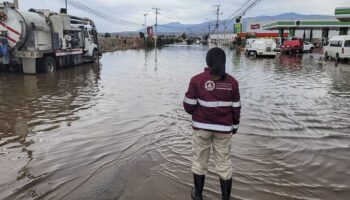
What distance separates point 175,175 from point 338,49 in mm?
27123

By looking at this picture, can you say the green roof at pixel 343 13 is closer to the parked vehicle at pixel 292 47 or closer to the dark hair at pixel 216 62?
the parked vehicle at pixel 292 47

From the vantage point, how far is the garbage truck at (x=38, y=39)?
16953 mm

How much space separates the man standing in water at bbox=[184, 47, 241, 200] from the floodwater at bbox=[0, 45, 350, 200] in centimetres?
61

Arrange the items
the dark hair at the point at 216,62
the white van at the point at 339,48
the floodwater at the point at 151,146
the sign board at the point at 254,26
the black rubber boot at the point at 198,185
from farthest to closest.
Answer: the sign board at the point at 254,26
the white van at the point at 339,48
the floodwater at the point at 151,146
the black rubber boot at the point at 198,185
the dark hair at the point at 216,62

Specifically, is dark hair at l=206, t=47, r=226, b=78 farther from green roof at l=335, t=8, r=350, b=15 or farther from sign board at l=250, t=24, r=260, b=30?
sign board at l=250, t=24, r=260, b=30

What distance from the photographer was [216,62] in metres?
3.96

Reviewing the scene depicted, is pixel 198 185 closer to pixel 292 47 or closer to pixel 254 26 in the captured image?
pixel 292 47

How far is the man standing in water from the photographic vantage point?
399 cm

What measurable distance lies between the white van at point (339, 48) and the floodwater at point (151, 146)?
16773 mm

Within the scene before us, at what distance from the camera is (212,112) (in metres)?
4.04

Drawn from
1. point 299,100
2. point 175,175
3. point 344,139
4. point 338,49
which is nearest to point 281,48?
point 338,49

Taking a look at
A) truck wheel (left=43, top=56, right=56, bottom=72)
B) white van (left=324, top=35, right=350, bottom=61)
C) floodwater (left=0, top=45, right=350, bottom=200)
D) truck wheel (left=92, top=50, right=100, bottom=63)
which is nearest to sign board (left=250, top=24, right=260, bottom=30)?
white van (left=324, top=35, right=350, bottom=61)

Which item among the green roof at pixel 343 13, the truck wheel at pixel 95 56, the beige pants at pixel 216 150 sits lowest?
the beige pants at pixel 216 150

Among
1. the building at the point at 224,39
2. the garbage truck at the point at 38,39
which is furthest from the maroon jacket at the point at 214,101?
the building at the point at 224,39
